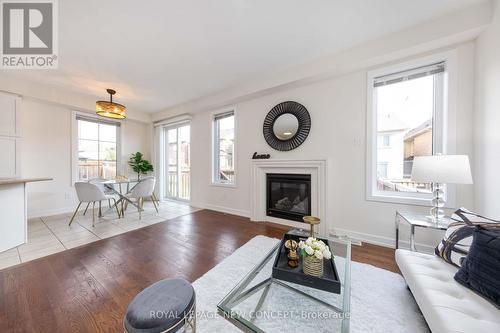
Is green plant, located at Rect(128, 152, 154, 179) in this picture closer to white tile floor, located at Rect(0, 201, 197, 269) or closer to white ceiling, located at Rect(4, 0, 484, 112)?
white tile floor, located at Rect(0, 201, 197, 269)

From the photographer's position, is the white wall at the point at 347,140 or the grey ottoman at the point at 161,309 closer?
the grey ottoman at the point at 161,309

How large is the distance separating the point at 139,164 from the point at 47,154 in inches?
66.8

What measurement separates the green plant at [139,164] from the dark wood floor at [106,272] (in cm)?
255

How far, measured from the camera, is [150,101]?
4.25m

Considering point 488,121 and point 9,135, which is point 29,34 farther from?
point 488,121

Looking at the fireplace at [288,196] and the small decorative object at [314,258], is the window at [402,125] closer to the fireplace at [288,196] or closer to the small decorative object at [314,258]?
the fireplace at [288,196]

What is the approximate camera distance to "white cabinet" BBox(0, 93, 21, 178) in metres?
2.92

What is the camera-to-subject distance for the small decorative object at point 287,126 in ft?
9.70

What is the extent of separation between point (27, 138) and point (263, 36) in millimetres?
4661

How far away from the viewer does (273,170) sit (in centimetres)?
327

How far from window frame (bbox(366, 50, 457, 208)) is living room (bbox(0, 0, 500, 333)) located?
0.07 feet

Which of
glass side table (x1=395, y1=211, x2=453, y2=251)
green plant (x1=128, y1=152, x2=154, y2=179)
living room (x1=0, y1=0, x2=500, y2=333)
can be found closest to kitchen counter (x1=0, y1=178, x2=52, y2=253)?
living room (x1=0, y1=0, x2=500, y2=333)

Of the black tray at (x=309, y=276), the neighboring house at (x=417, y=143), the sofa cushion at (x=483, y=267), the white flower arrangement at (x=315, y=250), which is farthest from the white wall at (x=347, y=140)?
the white flower arrangement at (x=315, y=250)

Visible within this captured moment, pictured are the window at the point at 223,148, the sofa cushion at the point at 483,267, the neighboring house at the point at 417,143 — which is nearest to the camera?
the sofa cushion at the point at 483,267
